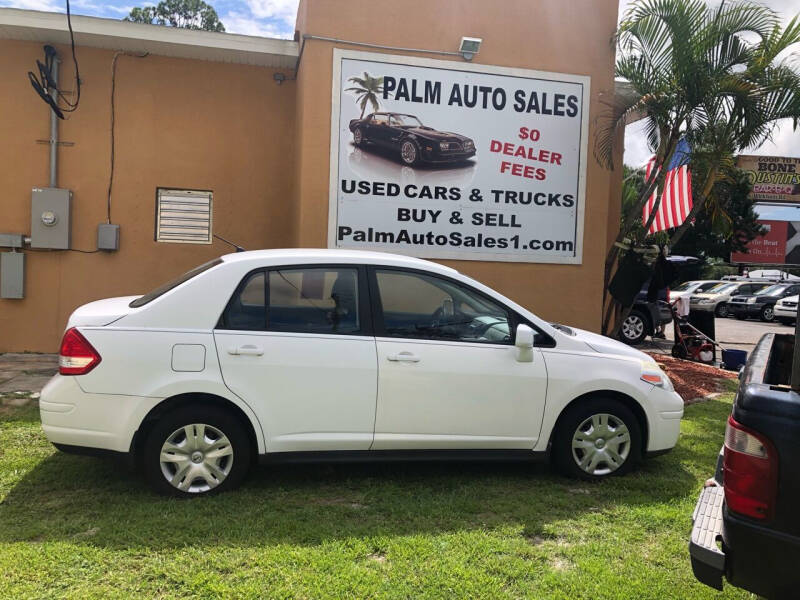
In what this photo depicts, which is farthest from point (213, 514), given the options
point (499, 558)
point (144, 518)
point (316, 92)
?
point (316, 92)

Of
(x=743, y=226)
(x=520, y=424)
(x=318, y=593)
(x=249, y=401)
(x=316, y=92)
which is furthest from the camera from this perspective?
(x=743, y=226)

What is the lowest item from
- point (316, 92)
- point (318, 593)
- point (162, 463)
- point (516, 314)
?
point (318, 593)

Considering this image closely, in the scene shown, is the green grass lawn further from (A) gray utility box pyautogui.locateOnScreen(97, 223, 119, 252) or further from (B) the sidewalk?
(A) gray utility box pyautogui.locateOnScreen(97, 223, 119, 252)

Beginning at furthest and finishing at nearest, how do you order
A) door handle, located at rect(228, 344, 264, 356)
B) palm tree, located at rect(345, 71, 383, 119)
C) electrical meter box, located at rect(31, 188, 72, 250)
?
electrical meter box, located at rect(31, 188, 72, 250) → palm tree, located at rect(345, 71, 383, 119) → door handle, located at rect(228, 344, 264, 356)

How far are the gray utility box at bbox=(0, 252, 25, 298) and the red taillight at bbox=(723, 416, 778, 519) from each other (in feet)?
28.8

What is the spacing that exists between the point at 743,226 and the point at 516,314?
1342 inches

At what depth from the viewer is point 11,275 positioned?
28.1 feet

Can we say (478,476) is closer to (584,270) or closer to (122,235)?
(584,270)

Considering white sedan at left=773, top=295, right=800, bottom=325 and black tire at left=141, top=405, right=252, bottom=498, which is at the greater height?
white sedan at left=773, top=295, right=800, bottom=325

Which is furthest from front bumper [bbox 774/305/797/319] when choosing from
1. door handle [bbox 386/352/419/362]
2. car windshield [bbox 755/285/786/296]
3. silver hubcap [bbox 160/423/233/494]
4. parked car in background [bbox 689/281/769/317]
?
silver hubcap [bbox 160/423/233/494]

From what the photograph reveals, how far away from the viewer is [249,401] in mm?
4035

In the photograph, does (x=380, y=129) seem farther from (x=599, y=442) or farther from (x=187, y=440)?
(x=187, y=440)

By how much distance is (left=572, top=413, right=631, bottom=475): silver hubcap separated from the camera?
4531 millimetres

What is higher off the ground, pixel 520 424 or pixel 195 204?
pixel 195 204
